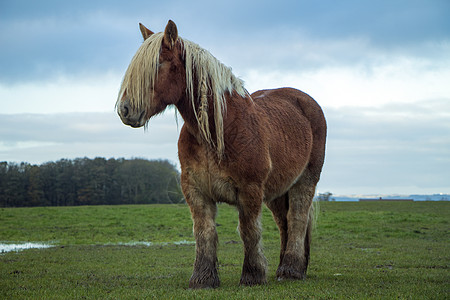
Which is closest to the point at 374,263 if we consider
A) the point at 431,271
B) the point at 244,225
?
the point at 431,271

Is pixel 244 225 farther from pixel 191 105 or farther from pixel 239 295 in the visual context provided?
pixel 191 105

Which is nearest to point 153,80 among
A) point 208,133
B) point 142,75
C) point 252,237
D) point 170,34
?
point 142,75

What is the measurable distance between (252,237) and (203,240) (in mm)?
629

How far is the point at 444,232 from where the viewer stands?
1722 cm

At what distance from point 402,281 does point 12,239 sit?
1463 cm

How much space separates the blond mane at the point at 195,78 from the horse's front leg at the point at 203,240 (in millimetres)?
727

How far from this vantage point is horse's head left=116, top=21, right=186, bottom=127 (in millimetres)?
4840

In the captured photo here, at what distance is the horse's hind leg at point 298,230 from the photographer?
657 centimetres

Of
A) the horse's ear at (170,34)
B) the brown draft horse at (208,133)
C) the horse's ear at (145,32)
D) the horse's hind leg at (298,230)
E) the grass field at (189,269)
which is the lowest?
the grass field at (189,269)

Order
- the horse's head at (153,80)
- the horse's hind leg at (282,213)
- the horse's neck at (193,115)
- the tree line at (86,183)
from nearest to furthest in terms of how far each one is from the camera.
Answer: the horse's head at (153,80), the horse's neck at (193,115), the horse's hind leg at (282,213), the tree line at (86,183)

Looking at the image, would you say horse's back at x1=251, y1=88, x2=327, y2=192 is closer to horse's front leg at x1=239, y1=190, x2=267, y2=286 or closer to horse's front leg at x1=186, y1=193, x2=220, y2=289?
horse's front leg at x1=239, y1=190, x2=267, y2=286

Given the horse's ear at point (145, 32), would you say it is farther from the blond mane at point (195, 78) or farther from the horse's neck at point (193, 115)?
the horse's neck at point (193, 115)

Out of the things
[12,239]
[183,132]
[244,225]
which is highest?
[183,132]

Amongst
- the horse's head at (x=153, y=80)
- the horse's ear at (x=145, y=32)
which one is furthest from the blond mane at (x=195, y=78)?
the horse's ear at (x=145, y=32)
